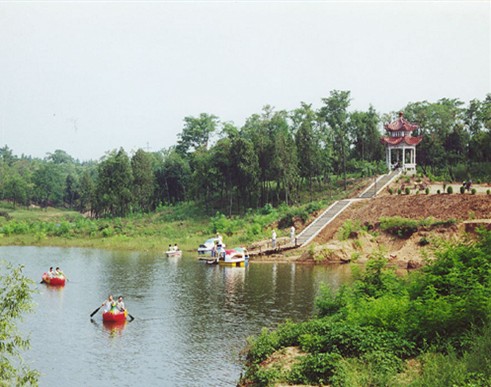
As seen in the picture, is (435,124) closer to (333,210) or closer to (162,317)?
(333,210)

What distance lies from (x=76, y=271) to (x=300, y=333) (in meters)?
29.6

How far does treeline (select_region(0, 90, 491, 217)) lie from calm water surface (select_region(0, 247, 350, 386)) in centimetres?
2489

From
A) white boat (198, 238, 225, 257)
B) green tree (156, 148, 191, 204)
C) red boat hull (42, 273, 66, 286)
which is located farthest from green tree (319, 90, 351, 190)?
red boat hull (42, 273, 66, 286)

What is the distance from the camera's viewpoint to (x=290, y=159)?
7119 centimetres

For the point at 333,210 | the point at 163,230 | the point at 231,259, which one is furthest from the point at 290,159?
the point at 231,259

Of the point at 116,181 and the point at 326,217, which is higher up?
the point at 116,181

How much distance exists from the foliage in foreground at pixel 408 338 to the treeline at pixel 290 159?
48.3 meters

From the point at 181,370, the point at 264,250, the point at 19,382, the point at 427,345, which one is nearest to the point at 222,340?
the point at 181,370

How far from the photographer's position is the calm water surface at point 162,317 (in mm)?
22516

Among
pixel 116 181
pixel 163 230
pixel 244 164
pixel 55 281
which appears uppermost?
pixel 244 164

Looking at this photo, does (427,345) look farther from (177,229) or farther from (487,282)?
(177,229)

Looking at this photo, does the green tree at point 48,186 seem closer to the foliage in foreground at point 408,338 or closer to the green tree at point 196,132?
the green tree at point 196,132

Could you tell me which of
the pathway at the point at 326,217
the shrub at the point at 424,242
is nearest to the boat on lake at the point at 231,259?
the pathway at the point at 326,217

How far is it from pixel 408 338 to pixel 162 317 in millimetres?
15001
